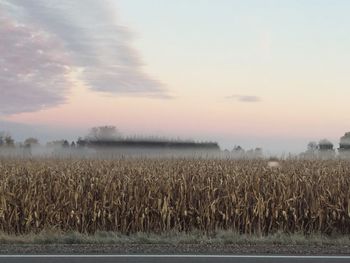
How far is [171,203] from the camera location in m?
13.0

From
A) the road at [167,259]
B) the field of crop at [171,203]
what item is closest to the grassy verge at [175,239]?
the field of crop at [171,203]

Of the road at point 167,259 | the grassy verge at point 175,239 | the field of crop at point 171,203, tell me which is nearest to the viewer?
the road at point 167,259

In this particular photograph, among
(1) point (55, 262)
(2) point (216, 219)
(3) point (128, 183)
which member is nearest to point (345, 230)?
(2) point (216, 219)

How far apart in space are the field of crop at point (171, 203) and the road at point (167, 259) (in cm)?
403

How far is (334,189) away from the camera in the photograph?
1351 cm

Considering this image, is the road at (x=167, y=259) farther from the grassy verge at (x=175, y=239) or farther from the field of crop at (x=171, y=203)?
the field of crop at (x=171, y=203)

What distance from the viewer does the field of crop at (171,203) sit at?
12648 mm

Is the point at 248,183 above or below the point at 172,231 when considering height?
above

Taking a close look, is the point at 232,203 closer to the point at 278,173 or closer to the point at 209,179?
the point at 209,179

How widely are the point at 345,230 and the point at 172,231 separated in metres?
4.12

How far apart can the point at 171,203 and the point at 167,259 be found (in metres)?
4.98

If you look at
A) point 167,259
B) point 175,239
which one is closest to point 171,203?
point 175,239

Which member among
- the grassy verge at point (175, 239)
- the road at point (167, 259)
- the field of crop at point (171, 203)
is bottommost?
the grassy verge at point (175, 239)

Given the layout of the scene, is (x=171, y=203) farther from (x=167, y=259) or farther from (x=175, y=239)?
(x=167, y=259)
